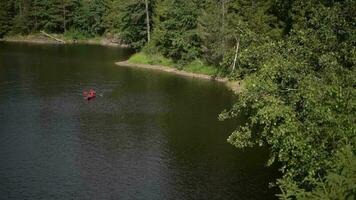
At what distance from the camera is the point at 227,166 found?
4581 cm

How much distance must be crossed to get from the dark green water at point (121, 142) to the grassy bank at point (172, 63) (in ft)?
18.7

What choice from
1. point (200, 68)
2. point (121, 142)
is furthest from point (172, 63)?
point (121, 142)

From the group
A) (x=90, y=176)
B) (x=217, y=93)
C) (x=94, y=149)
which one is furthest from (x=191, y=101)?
(x=90, y=176)

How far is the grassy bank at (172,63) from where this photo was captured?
3474 inches

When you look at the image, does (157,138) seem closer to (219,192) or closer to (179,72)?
(219,192)

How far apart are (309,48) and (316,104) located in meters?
8.85

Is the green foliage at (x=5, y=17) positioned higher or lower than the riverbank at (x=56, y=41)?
higher

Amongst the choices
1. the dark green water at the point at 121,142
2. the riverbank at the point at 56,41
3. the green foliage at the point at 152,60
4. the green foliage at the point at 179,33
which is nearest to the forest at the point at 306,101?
the dark green water at the point at 121,142

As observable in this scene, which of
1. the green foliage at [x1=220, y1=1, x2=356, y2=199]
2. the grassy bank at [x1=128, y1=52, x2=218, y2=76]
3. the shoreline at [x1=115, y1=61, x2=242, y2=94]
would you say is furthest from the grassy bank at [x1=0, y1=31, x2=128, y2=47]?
the green foliage at [x1=220, y1=1, x2=356, y2=199]

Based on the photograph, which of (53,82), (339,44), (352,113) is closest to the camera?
(352,113)

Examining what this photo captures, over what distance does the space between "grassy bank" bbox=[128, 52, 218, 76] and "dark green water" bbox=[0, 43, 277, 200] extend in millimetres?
5705

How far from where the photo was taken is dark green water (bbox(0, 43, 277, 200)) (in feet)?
136

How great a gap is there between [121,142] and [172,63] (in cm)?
4521

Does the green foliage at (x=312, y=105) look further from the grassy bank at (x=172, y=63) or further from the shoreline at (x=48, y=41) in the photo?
the shoreline at (x=48, y=41)
